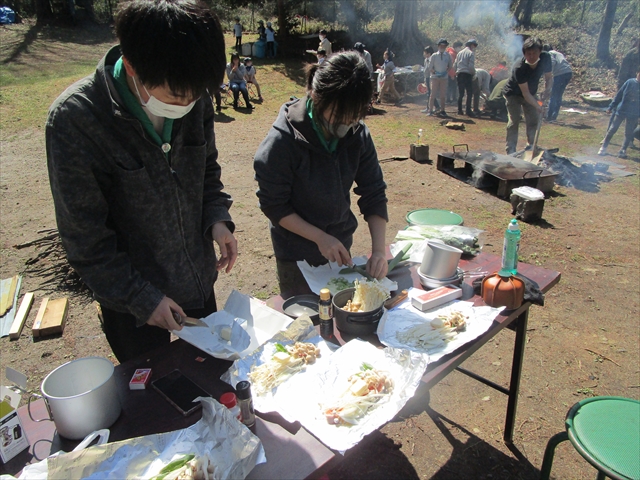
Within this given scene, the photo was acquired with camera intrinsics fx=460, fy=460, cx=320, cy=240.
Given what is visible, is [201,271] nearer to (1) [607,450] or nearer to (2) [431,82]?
(1) [607,450]

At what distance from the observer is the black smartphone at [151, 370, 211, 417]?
1.42m

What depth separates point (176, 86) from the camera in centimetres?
127

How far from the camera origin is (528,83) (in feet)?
24.1

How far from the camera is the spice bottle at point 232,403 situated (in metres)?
1.34

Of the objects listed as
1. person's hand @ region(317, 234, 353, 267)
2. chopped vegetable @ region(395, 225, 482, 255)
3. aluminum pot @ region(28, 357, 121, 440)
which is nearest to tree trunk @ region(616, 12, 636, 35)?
chopped vegetable @ region(395, 225, 482, 255)

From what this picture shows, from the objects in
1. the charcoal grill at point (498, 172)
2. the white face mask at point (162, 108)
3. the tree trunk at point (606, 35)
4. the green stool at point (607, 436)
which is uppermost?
the tree trunk at point (606, 35)

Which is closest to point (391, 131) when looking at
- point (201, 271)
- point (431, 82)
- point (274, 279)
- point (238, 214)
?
point (431, 82)

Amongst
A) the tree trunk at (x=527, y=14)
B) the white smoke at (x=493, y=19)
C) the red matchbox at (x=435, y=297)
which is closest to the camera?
the red matchbox at (x=435, y=297)

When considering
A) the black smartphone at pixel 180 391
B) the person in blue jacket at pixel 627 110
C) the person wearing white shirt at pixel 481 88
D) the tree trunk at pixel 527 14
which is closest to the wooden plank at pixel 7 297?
the black smartphone at pixel 180 391

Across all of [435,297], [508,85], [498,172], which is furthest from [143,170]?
[508,85]

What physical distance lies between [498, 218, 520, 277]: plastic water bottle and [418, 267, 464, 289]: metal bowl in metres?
0.21

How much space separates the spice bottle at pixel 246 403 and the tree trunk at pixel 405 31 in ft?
62.8

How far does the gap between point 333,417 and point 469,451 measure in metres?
1.69

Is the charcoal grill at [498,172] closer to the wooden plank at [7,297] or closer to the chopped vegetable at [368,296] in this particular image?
the chopped vegetable at [368,296]
